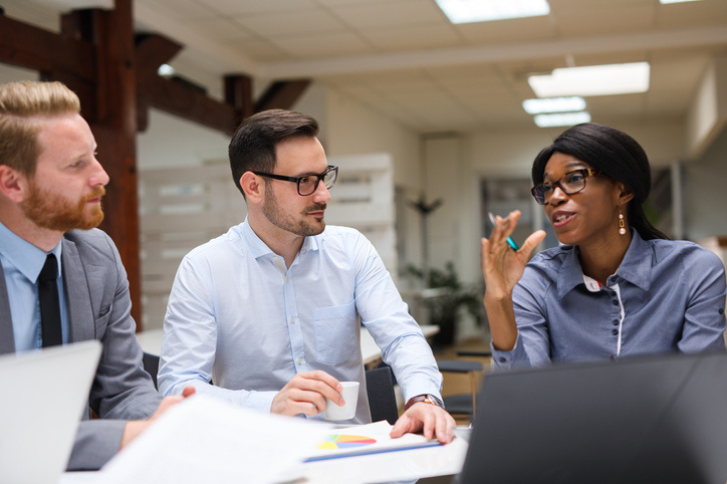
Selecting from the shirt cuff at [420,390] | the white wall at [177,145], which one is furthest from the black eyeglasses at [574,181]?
the white wall at [177,145]

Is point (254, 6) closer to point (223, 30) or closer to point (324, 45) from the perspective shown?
point (223, 30)

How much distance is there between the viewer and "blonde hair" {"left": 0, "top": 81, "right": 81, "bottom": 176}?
52.9 inches

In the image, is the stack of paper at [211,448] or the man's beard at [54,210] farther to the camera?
the man's beard at [54,210]

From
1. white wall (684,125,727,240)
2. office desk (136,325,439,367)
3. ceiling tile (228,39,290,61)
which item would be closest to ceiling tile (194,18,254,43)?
ceiling tile (228,39,290,61)

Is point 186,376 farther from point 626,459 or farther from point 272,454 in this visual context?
point 626,459

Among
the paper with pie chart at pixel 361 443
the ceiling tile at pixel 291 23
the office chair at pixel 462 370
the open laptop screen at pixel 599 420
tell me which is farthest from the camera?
the ceiling tile at pixel 291 23

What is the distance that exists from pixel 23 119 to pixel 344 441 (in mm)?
872

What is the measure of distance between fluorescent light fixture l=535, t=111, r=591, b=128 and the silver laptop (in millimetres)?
8894

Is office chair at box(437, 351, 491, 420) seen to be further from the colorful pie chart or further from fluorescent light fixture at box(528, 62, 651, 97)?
fluorescent light fixture at box(528, 62, 651, 97)

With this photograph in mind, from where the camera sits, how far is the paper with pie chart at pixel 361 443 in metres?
1.20

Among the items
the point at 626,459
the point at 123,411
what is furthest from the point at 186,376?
the point at 626,459

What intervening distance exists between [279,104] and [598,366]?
620cm

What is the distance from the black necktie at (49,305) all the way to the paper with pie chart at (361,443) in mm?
595

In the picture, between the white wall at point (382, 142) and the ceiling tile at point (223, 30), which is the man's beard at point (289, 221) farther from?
the white wall at point (382, 142)
